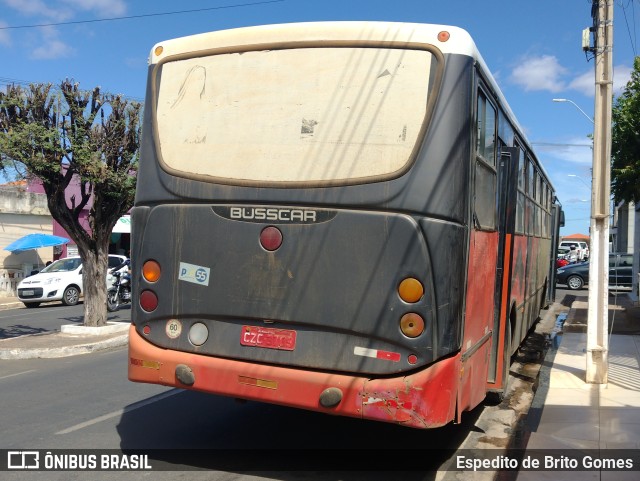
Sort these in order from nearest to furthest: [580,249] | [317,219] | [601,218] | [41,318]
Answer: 1. [317,219]
2. [601,218]
3. [41,318]
4. [580,249]

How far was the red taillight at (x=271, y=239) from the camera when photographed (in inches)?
180

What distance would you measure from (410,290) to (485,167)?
162cm

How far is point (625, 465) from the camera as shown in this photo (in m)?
5.35

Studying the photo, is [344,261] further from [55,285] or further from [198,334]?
[55,285]

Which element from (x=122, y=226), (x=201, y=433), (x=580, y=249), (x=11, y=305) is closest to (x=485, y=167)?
(x=201, y=433)

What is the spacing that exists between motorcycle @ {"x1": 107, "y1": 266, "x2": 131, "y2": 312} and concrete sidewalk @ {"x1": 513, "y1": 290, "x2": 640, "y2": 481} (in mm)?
12565

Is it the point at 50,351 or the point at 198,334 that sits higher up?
the point at 198,334

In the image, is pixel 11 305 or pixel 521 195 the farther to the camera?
pixel 11 305

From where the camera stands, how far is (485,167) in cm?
530

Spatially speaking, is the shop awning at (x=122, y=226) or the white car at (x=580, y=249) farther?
the white car at (x=580, y=249)

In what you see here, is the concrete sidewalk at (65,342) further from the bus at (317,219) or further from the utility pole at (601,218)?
the utility pole at (601,218)

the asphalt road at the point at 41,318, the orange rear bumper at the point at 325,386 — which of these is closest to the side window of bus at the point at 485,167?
the orange rear bumper at the point at 325,386

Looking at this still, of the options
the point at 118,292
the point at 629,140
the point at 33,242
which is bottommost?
the point at 118,292

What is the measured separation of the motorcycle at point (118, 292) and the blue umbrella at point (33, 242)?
7.53m
